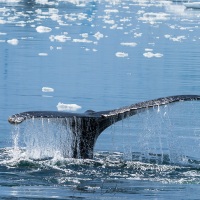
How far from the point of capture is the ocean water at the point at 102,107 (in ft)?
33.4

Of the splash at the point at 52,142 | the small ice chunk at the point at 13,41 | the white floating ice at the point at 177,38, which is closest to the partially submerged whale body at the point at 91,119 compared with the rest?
the splash at the point at 52,142

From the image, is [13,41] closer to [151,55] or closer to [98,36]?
[151,55]

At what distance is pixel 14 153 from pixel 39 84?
883cm

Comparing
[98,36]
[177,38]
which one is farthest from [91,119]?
[177,38]

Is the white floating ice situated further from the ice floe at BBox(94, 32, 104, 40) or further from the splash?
the splash

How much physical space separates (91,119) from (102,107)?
6.64 meters

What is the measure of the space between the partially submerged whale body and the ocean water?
0.14 metres

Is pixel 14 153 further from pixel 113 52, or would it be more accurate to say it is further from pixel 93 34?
pixel 93 34

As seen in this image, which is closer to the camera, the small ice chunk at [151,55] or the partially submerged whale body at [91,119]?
the partially submerged whale body at [91,119]

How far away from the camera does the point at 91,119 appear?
10.2m

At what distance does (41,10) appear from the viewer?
5972 centimetres

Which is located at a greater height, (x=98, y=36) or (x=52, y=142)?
(x=98, y=36)

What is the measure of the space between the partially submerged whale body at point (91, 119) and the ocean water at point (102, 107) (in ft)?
0.45

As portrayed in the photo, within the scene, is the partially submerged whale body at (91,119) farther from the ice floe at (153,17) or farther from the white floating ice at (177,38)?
the ice floe at (153,17)
